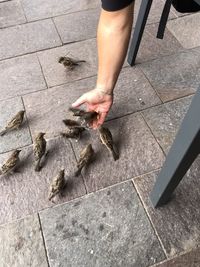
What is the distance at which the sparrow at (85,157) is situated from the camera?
2.79 meters

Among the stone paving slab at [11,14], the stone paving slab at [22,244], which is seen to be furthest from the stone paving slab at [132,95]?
the stone paving slab at [11,14]

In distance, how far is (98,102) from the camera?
2.85 metres

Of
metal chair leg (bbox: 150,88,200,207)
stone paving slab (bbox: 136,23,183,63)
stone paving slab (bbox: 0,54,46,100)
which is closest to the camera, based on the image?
metal chair leg (bbox: 150,88,200,207)

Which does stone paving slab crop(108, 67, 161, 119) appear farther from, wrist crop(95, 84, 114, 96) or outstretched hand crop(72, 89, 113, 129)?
wrist crop(95, 84, 114, 96)

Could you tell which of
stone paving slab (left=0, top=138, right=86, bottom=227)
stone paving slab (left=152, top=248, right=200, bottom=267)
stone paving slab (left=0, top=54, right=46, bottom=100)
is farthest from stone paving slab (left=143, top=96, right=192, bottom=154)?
stone paving slab (left=0, top=54, right=46, bottom=100)

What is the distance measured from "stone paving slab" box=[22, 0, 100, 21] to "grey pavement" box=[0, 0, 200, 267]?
51mm

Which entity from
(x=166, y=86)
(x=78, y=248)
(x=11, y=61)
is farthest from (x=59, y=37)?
(x=78, y=248)

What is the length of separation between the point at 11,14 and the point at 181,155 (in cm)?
327

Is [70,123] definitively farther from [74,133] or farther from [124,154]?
[124,154]

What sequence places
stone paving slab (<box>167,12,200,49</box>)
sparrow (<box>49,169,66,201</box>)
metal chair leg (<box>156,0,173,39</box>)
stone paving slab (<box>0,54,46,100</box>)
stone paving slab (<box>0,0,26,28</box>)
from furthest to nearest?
stone paving slab (<box>0,0,26,28</box>) → stone paving slab (<box>167,12,200,49</box>) → stone paving slab (<box>0,54,46,100</box>) → metal chair leg (<box>156,0,173,39</box>) → sparrow (<box>49,169,66,201</box>)

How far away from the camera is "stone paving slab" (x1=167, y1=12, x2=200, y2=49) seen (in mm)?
3825

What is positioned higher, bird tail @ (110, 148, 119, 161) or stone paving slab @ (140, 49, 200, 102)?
stone paving slab @ (140, 49, 200, 102)

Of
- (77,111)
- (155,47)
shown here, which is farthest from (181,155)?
(155,47)

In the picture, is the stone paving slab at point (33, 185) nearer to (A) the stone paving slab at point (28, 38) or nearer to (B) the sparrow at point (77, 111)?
(B) the sparrow at point (77, 111)
